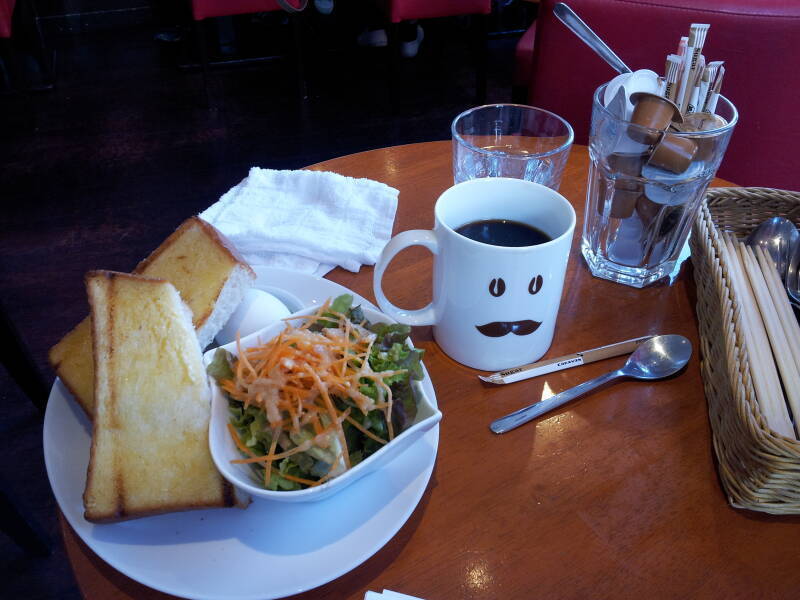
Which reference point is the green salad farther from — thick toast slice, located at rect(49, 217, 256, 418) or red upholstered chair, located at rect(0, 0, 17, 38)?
red upholstered chair, located at rect(0, 0, 17, 38)

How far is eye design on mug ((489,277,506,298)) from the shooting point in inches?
25.1

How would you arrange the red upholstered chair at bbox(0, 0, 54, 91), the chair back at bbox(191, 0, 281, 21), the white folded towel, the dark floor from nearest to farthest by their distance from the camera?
1. the white folded towel
2. the dark floor
3. the chair back at bbox(191, 0, 281, 21)
4. the red upholstered chair at bbox(0, 0, 54, 91)

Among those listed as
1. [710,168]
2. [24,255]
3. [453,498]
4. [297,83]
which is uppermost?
[710,168]

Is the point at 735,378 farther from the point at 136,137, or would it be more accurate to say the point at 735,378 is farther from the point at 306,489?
the point at 136,137

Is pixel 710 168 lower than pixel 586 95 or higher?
higher

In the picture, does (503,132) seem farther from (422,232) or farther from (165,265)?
(165,265)

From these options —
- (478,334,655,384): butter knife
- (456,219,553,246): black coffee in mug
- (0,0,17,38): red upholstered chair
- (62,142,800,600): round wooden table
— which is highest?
(456,219,553,246): black coffee in mug

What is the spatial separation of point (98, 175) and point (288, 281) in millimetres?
2047

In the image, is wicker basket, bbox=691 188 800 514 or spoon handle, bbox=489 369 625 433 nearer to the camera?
wicker basket, bbox=691 188 800 514

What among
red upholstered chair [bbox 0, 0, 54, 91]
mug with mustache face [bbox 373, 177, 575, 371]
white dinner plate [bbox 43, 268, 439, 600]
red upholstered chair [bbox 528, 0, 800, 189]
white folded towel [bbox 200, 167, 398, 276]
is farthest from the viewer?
red upholstered chair [bbox 0, 0, 54, 91]

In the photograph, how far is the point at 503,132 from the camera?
101 cm

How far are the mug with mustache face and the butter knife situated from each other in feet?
0.05

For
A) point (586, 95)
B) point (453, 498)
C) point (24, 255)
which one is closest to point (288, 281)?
point (453, 498)

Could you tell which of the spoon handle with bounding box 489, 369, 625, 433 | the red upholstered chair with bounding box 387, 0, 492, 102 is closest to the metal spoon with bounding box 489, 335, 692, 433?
the spoon handle with bounding box 489, 369, 625, 433
